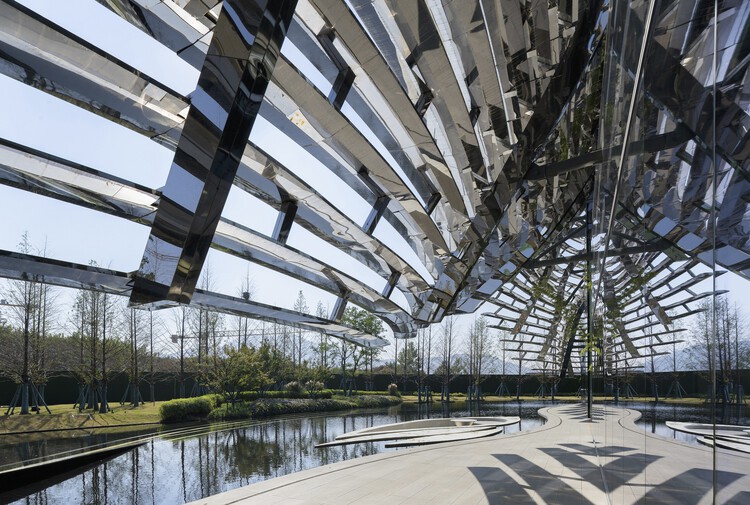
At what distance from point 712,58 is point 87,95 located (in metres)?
5.32

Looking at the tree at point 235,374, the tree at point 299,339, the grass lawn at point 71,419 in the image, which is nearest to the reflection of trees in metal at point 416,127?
the grass lawn at point 71,419

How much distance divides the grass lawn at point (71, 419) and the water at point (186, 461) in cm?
323

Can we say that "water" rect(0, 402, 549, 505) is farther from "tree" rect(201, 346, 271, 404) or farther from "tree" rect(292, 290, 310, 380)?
"tree" rect(292, 290, 310, 380)

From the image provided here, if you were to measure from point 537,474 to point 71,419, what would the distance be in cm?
2269

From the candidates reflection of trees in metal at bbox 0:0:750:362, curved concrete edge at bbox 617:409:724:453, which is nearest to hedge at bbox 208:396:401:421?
reflection of trees in metal at bbox 0:0:750:362

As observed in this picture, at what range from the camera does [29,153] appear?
17.2 ft

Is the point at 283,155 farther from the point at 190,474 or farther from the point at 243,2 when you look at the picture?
the point at 190,474

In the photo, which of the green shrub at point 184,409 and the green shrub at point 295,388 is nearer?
the green shrub at point 184,409

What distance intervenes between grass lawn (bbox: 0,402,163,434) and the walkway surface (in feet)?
58.3

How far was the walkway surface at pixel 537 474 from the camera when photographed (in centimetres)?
172

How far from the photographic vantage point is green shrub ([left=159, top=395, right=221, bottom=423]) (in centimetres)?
2372

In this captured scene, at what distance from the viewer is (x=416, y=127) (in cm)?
630

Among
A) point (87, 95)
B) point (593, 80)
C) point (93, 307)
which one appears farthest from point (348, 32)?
point (93, 307)

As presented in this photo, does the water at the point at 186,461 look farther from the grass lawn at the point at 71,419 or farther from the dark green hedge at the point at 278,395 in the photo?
the dark green hedge at the point at 278,395
